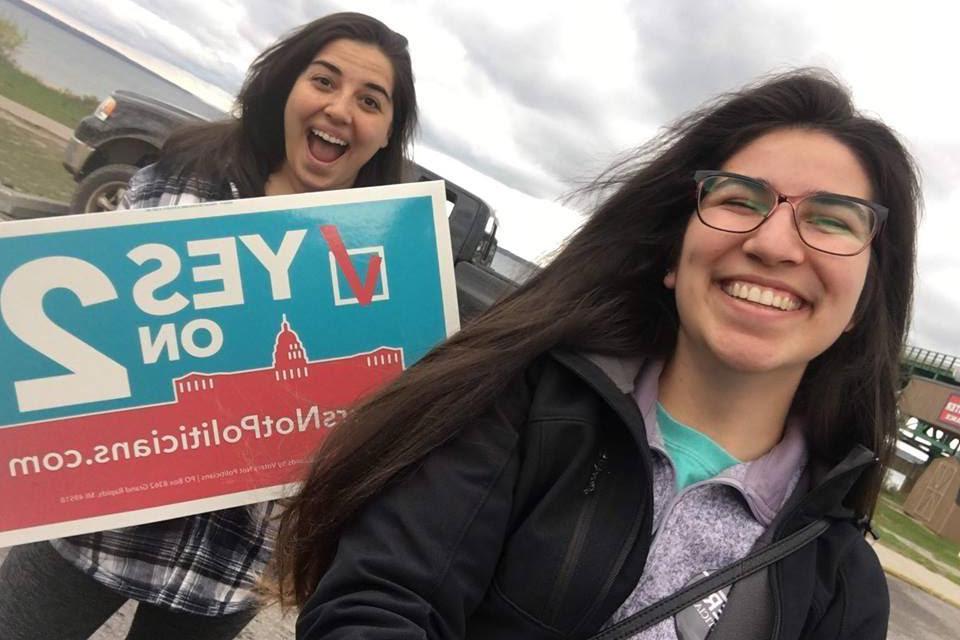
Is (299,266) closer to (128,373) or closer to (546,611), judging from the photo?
(128,373)

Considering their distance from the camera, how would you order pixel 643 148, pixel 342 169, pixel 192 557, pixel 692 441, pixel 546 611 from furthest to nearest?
pixel 342 169 → pixel 643 148 → pixel 192 557 → pixel 692 441 → pixel 546 611

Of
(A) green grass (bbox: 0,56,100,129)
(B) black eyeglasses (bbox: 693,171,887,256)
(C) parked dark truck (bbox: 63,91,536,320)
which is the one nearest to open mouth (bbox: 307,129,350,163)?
(B) black eyeglasses (bbox: 693,171,887,256)

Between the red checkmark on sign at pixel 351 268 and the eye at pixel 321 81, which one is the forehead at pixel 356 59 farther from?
the red checkmark on sign at pixel 351 268

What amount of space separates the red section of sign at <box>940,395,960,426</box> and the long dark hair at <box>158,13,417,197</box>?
2839 centimetres

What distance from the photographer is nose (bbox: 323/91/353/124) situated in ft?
5.52

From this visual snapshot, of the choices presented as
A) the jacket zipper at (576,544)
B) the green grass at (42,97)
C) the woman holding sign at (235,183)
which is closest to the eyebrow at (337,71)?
the woman holding sign at (235,183)

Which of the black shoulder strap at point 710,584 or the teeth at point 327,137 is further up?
the teeth at point 327,137

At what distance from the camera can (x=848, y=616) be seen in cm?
122

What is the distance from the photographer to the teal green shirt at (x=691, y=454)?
1305mm

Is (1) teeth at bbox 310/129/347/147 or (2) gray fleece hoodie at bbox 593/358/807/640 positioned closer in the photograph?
(2) gray fleece hoodie at bbox 593/358/807/640

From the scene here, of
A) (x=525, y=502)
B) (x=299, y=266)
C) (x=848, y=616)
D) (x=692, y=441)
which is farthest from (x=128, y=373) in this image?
(x=848, y=616)

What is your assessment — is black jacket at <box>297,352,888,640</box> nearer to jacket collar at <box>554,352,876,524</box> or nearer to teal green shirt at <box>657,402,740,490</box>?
jacket collar at <box>554,352,876,524</box>

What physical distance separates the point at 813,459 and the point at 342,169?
1314 millimetres

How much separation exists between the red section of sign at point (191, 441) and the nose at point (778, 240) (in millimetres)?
818
